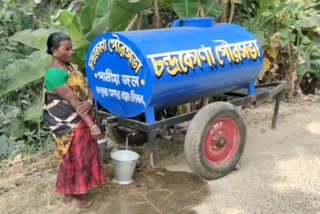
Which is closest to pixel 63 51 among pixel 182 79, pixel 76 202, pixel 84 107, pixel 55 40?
pixel 55 40

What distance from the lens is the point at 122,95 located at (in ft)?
13.0

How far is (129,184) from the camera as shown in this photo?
4.14m

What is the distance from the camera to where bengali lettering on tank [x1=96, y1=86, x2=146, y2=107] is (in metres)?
3.81

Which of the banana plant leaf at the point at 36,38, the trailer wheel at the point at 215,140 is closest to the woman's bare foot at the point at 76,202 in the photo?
the trailer wheel at the point at 215,140

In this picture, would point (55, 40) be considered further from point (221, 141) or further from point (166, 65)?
point (221, 141)

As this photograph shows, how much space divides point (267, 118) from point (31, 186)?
354 cm

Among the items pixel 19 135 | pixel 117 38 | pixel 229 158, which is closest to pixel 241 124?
pixel 229 158

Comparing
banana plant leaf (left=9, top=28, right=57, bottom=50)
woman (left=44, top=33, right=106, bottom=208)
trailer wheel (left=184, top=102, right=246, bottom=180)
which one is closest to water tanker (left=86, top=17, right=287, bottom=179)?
trailer wheel (left=184, top=102, right=246, bottom=180)

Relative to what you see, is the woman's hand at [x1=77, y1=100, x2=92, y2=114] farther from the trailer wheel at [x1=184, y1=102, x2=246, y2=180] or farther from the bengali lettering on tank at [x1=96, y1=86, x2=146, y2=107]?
the trailer wheel at [x1=184, y1=102, x2=246, y2=180]

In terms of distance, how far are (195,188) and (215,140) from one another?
48 centimetres

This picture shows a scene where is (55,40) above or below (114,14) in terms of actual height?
below

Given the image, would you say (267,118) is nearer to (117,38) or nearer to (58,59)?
(117,38)

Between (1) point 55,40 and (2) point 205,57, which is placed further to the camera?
(2) point 205,57

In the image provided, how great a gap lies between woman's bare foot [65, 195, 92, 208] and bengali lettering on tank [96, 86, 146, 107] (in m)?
A: 0.94
